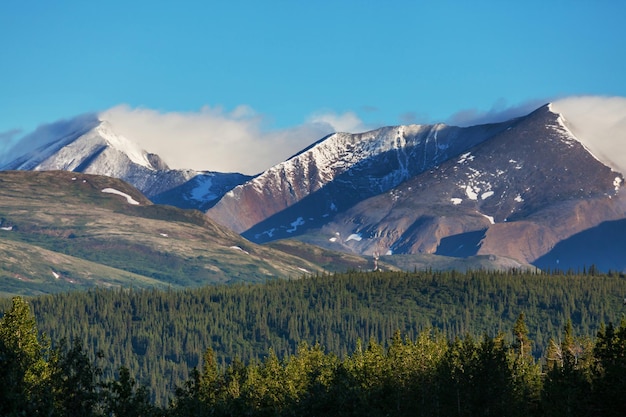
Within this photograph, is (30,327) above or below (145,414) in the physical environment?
above

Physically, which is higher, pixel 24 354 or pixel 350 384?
pixel 24 354

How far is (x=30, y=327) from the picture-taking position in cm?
11950

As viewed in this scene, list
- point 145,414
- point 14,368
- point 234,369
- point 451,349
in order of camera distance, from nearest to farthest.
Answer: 1. point 14,368
2. point 145,414
3. point 451,349
4. point 234,369

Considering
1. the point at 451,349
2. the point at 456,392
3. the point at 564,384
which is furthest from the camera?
the point at 451,349

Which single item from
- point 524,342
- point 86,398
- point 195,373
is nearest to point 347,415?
point 86,398

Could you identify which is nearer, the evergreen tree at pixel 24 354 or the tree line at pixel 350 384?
the evergreen tree at pixel 24 354

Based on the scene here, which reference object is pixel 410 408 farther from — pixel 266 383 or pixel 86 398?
pixel 86 398

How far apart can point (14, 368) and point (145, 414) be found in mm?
20394

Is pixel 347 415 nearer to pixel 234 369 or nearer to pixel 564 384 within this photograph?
pixel 564 384

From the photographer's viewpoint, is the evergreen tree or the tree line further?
the tree line

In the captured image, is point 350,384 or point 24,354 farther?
point 350,384

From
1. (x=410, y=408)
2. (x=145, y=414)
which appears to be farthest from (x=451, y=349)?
(x=145, y=414)

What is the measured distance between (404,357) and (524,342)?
139ft

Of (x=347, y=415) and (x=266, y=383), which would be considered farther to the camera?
(x=266, y=383)
